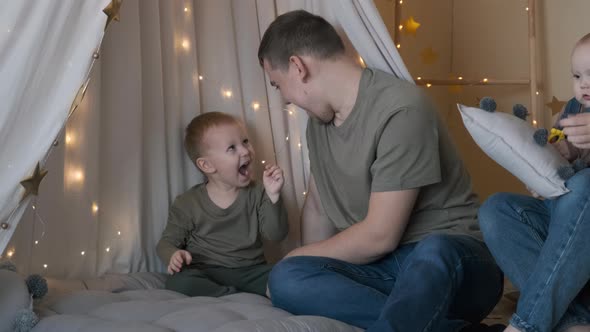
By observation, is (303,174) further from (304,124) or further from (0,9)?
(0,9)

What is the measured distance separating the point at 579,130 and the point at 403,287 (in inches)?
18.3

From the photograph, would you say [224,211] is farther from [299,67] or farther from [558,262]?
[558,262]

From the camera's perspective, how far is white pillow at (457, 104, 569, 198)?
155 centimetres

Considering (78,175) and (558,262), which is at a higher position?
(78,175)

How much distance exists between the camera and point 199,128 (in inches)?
82.4

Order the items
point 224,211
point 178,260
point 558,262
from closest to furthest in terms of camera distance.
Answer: point 558,262
point 178,260
point 224,211

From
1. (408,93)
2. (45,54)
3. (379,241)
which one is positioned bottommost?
(379,241)

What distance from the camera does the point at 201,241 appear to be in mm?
2098

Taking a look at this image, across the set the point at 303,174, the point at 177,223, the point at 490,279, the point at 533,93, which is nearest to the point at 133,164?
the point at 177,223

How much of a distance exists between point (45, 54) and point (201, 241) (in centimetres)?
76

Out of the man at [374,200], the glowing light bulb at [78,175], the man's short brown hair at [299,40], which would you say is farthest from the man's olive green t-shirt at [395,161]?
the glowing light bulb at [78,175]

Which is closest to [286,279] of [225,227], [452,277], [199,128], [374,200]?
[374,200]

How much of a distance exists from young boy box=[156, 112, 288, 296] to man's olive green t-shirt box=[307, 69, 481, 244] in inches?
8.8

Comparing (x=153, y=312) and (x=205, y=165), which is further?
(x=205, y=165)
